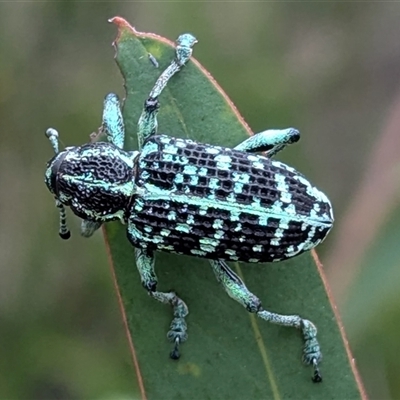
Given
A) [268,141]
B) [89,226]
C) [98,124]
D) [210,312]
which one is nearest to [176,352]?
[210,312]

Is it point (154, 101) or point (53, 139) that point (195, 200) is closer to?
point (154, 101)

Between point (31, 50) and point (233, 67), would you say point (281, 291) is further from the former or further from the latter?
point (31, 50)

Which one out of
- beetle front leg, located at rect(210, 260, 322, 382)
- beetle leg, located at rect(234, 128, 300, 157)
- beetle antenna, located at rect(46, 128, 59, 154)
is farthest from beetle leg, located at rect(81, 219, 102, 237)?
beetle leg, located at rect(234, 128, 300, 157)

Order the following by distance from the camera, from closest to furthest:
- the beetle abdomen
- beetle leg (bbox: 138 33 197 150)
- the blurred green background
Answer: the beetle abdomen
beetle leg (bbox: 138 33 197 150)
the blurred green background

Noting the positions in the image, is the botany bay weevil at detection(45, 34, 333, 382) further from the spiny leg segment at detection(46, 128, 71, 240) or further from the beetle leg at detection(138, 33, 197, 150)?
the spiny leg segment at detection(46, 128, 71, 240)

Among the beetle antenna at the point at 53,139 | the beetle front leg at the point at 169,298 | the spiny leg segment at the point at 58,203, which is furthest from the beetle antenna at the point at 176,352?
the beetle antenna at the point at 53,139

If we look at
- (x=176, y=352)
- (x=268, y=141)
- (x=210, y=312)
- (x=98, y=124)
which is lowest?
(x=176, y=352)
